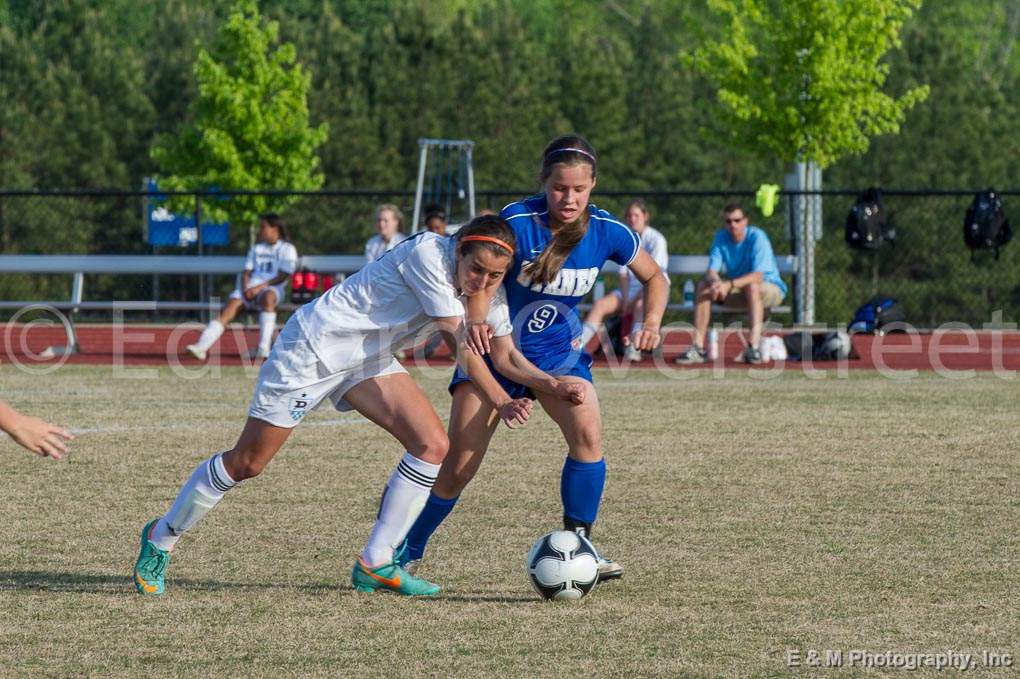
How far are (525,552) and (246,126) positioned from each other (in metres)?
23.5

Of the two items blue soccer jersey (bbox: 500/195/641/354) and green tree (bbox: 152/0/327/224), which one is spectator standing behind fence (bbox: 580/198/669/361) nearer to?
blue soccer jersey (bbox: 500/195/641/354)

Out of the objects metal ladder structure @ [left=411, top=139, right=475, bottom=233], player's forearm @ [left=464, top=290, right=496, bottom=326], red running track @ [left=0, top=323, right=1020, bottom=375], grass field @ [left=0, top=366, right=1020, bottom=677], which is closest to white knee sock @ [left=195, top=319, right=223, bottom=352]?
red running track @ [left=0, top=323, right=1020, bottom=375]

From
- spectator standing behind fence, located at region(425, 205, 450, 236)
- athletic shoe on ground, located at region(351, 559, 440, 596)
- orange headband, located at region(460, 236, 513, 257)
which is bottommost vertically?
athletic shoe on ground, located at region(351, 559, 440, 596)

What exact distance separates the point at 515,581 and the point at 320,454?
11.9 feet

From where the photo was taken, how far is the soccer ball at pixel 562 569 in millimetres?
5656

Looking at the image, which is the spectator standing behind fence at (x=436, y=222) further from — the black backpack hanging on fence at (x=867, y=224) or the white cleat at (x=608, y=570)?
the white cleat at (x=608, y=570)

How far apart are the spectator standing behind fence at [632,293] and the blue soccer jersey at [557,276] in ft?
30.4

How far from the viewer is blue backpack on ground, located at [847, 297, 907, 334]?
688 inches

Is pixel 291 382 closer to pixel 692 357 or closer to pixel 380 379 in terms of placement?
pixel 380 379

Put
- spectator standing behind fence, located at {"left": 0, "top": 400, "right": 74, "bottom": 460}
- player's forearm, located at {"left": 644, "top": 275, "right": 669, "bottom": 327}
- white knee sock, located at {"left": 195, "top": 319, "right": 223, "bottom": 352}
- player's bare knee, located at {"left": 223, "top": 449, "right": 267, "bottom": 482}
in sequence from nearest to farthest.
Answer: spectator standing behind fence, located at {"left": 0, "top": 400, "right": 74, "bottom": 460} → player's bare knee, located at {"left": 223, "top": 449, "right": 267, "bottom": 482} → player's forearm, located at {"left": 644, "top": 275, "right": 669, "bottom": 327} → white knee sock, located at {"left": 195, "top": 319, "right": 223, "bottom": 352}

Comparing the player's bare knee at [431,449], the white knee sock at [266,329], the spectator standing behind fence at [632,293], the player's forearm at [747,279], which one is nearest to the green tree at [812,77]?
the spectator standing behind fence at [632,293]

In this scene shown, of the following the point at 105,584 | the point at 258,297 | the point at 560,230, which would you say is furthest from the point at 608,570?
the point at 258,297

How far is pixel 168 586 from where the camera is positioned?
5.88 meters

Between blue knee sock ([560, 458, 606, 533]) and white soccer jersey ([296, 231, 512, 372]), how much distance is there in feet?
2.24
